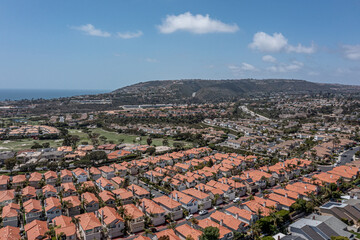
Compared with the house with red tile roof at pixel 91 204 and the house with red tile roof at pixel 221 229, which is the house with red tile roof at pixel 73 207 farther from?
the house with red tile roof at pixel 221 229

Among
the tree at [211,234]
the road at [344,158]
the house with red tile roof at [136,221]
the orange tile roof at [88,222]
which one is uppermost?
the tree at [211,234]

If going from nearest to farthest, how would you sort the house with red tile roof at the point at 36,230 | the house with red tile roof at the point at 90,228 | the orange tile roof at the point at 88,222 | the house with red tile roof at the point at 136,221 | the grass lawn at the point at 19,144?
the house with red tile roof at the point at 36,230, the house with red tile roof at the point at 90,228, the orange tile roof at the point at 88,222, the house with red tile roof at the point at 136,221, the grass lawn at the point at 19,144

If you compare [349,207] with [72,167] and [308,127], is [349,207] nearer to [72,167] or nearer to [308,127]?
[72,167]

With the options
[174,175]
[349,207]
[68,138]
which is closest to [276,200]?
[349,207]

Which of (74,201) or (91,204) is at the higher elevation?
(74,201)

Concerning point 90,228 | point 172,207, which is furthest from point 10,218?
point 172,207

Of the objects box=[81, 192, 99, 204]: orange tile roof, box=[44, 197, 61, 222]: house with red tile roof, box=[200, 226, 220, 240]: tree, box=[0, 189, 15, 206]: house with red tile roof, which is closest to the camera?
box=[200, 226, 220, 240]: tree

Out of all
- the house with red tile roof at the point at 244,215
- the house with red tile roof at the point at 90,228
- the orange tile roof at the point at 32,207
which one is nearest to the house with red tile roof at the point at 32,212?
the orange tile roof at the point at 32,207

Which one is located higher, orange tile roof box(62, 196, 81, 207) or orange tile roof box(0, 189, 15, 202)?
orange tile roof box(62, 196, 81, 207)

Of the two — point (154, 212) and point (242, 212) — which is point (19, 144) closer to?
point (154, 212)

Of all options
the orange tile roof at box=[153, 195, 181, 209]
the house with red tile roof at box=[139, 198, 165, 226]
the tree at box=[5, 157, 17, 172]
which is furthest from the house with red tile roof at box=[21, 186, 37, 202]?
the orange tile roof at box=[153, 195, 181, 209]

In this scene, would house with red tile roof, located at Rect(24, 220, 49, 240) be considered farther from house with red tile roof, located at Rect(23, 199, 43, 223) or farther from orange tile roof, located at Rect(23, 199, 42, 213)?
orange tile roof, located at Rect(23, 199, 42, 213)
